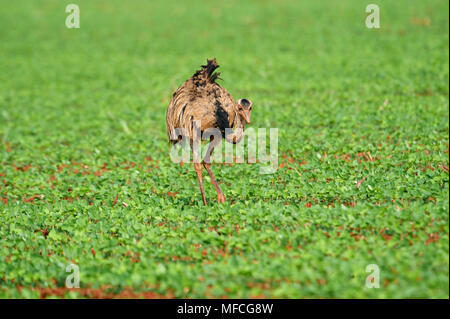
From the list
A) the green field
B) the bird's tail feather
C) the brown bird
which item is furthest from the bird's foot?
the bird's tail feather

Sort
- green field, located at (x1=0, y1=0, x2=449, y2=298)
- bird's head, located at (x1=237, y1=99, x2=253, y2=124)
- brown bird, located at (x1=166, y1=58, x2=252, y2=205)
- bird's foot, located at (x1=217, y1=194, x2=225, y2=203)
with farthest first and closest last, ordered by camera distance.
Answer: bird's foot, located at (x1=217, y1=194, x2=225, y2=203) → bird's head, located at (x1=237, y1=99, x2=253, y2=124) → brown bird, located at (x1=166, y1=58, x2=252, y2=205) → green field, located at (x1=0, y1=0, x2=449, y2=298)

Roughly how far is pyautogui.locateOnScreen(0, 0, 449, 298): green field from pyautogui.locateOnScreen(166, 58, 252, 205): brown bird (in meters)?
1.01

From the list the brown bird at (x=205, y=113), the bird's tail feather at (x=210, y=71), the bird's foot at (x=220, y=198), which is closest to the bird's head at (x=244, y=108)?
the brown bird at (x=205, y=113)

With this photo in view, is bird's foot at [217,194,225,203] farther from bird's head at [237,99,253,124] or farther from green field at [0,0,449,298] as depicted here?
bird's head at [237,99,253,124]

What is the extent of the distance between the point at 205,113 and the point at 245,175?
88.6 inches

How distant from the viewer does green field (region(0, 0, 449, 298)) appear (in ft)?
19.6

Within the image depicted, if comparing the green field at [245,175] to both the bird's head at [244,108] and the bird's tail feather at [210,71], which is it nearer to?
the bird's head at [244,108]

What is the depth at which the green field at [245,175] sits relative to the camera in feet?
19.6

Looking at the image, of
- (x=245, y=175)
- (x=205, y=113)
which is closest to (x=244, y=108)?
(x=205, y=113)

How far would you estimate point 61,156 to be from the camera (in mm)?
11844

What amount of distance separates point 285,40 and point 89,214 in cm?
1671

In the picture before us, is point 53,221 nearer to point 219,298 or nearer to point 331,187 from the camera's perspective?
point 219,298

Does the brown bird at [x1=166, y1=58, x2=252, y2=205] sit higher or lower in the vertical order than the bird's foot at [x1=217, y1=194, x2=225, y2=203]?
higher

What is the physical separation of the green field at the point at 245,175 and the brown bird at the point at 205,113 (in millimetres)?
1010
